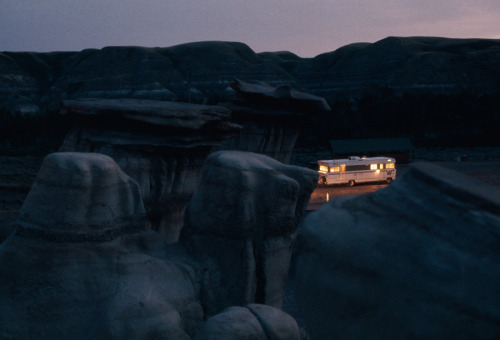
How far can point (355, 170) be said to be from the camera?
25797mm

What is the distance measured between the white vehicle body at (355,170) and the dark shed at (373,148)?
219 inches

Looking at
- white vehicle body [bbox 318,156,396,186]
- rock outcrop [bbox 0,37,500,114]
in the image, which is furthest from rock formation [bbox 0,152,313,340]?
rock outcrop [bbox 0,37,500,114]

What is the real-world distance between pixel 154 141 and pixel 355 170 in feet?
60.1

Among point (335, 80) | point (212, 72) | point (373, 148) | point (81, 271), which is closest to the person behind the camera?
point (81, 271)

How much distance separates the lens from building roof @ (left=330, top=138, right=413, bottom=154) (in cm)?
3198

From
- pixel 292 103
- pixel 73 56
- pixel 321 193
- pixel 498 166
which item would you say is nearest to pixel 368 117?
pixel 498 166

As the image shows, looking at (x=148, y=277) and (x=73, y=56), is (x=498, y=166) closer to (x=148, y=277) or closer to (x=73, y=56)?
(x=148, y=277)

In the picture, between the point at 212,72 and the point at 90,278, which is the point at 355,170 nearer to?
the point at 90,278

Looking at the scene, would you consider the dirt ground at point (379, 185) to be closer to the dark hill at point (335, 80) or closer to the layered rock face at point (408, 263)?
the dark hill at point (335, 80)

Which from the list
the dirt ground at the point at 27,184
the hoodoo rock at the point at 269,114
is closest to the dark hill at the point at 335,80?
the dirt ground at the point at 27,184

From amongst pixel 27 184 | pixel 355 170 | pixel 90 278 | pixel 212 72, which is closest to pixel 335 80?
pixel 212 72

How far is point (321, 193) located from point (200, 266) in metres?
18.5

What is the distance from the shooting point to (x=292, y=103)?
47.2ft

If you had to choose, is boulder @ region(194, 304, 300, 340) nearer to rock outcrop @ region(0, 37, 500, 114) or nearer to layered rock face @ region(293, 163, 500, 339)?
layered rock face @ region(293, 163, 500, 339)
